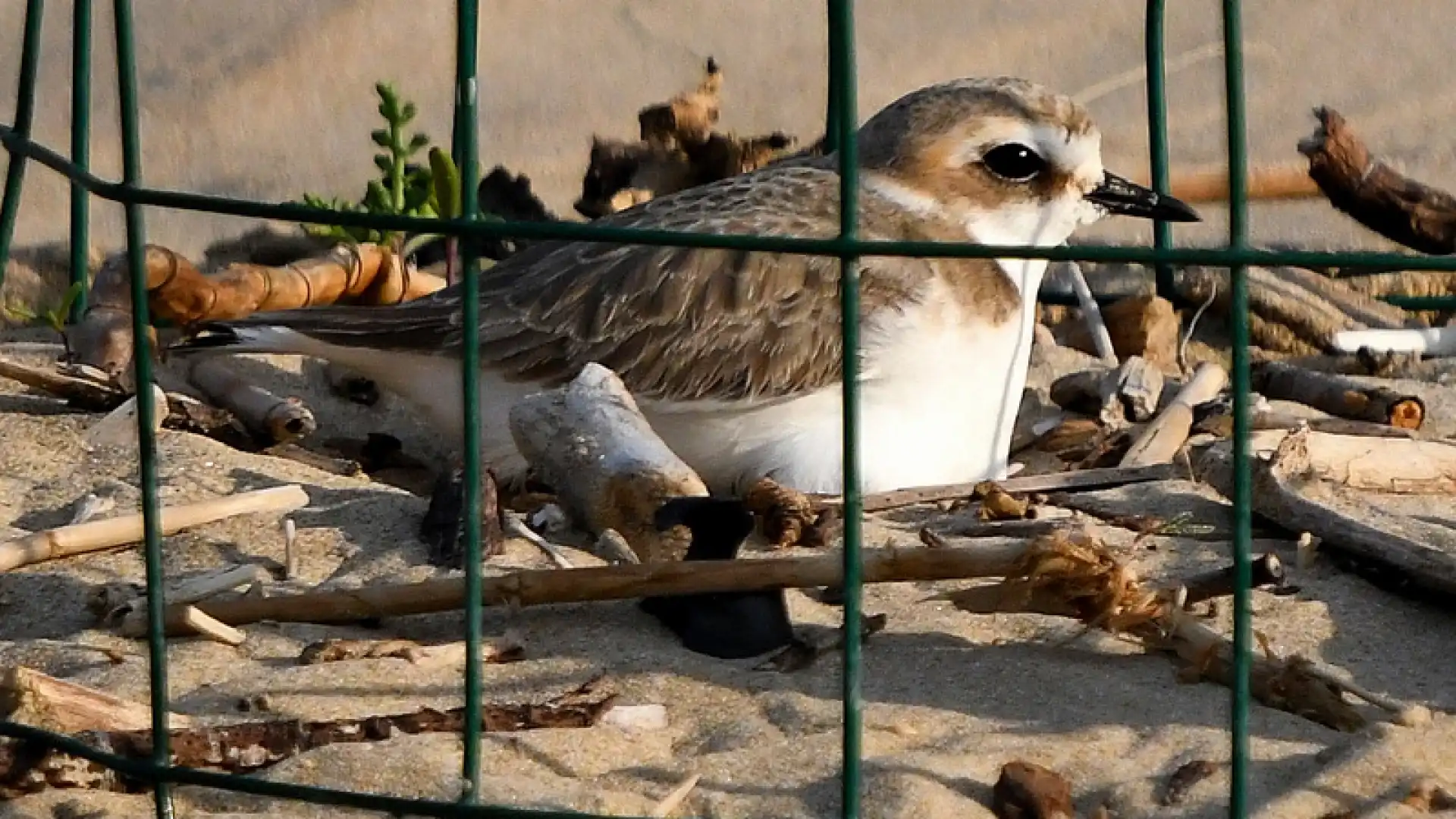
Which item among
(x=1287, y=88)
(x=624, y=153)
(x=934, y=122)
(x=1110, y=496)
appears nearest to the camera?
(x=1110, y=496)

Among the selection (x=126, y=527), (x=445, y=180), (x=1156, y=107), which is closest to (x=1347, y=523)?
(x=1156, y=107)

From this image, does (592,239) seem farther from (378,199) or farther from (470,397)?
(378,199)

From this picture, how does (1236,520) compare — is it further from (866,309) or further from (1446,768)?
(866,309)

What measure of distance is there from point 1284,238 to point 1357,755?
4108 millimetres

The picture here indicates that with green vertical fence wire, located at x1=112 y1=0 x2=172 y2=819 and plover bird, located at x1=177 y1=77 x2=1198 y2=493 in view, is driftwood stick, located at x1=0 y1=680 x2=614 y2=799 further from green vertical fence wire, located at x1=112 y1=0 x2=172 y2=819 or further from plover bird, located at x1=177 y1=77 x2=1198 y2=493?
plover bird, located at x1=177 y1=77 x2=1198 y2=493

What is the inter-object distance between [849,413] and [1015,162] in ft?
8.11

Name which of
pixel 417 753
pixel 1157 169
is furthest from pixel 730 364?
pixel 417 753

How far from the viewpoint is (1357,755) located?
3469 millimetres

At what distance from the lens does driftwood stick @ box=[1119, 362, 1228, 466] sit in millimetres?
5250

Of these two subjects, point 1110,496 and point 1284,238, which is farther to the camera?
point 1284,238

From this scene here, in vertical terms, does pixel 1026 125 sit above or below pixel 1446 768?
above

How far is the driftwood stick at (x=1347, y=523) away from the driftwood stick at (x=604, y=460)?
101cm

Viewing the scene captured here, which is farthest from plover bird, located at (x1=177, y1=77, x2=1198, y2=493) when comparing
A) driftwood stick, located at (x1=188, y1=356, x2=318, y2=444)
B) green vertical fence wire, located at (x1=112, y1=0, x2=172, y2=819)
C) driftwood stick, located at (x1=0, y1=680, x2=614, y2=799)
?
green vertical fence wire, located at (x1=112, y1=0, x2=172, y2=819)

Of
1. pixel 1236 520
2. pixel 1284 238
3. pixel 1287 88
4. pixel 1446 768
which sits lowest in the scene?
pixel 1446 768
